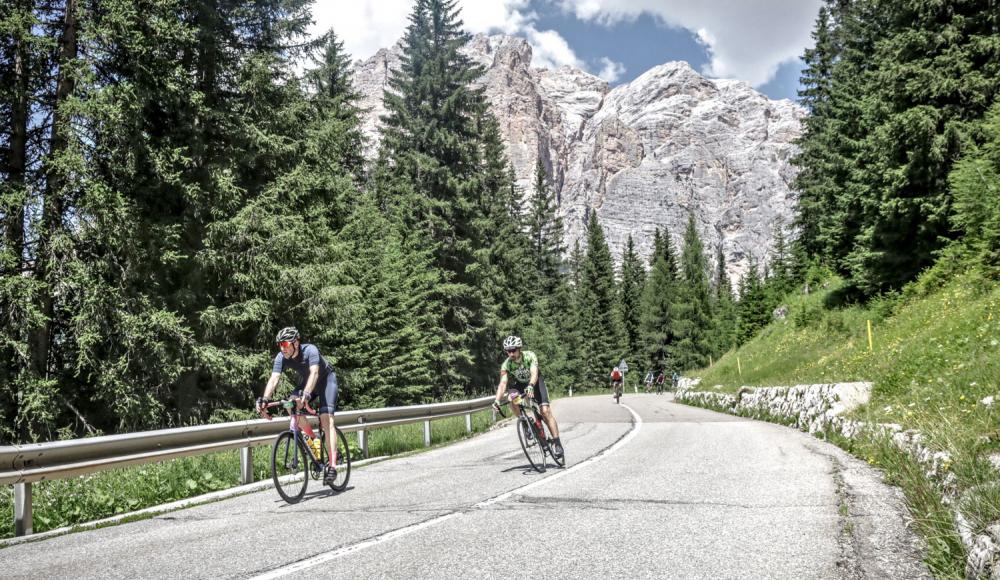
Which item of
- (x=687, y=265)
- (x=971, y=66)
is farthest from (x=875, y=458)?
(x=687, y=265)

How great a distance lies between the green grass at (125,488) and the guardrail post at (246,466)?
142mm

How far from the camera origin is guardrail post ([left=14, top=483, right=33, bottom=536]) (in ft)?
21.8

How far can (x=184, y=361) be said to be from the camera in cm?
1509

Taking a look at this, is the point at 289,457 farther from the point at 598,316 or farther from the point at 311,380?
the point at 598,316

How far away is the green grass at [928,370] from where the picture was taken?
5.37m

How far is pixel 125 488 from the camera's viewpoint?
8.39m

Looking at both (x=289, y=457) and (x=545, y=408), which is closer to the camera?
(x=289, y=457)

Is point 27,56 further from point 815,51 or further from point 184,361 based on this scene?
point 815,51

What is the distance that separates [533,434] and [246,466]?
4282 mm

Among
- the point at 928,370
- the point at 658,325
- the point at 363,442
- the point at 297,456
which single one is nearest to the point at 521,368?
the point at 297,456

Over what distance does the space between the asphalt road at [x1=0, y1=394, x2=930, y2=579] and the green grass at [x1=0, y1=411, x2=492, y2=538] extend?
38.8 inches

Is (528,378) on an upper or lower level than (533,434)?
upper

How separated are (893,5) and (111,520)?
2625 cm

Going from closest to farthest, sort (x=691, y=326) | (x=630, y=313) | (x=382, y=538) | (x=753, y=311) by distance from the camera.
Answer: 1. (x=382, y=538)
2. (x=753, y=311)
3. (x=691, y=326)
4. (x=630, y=313)
